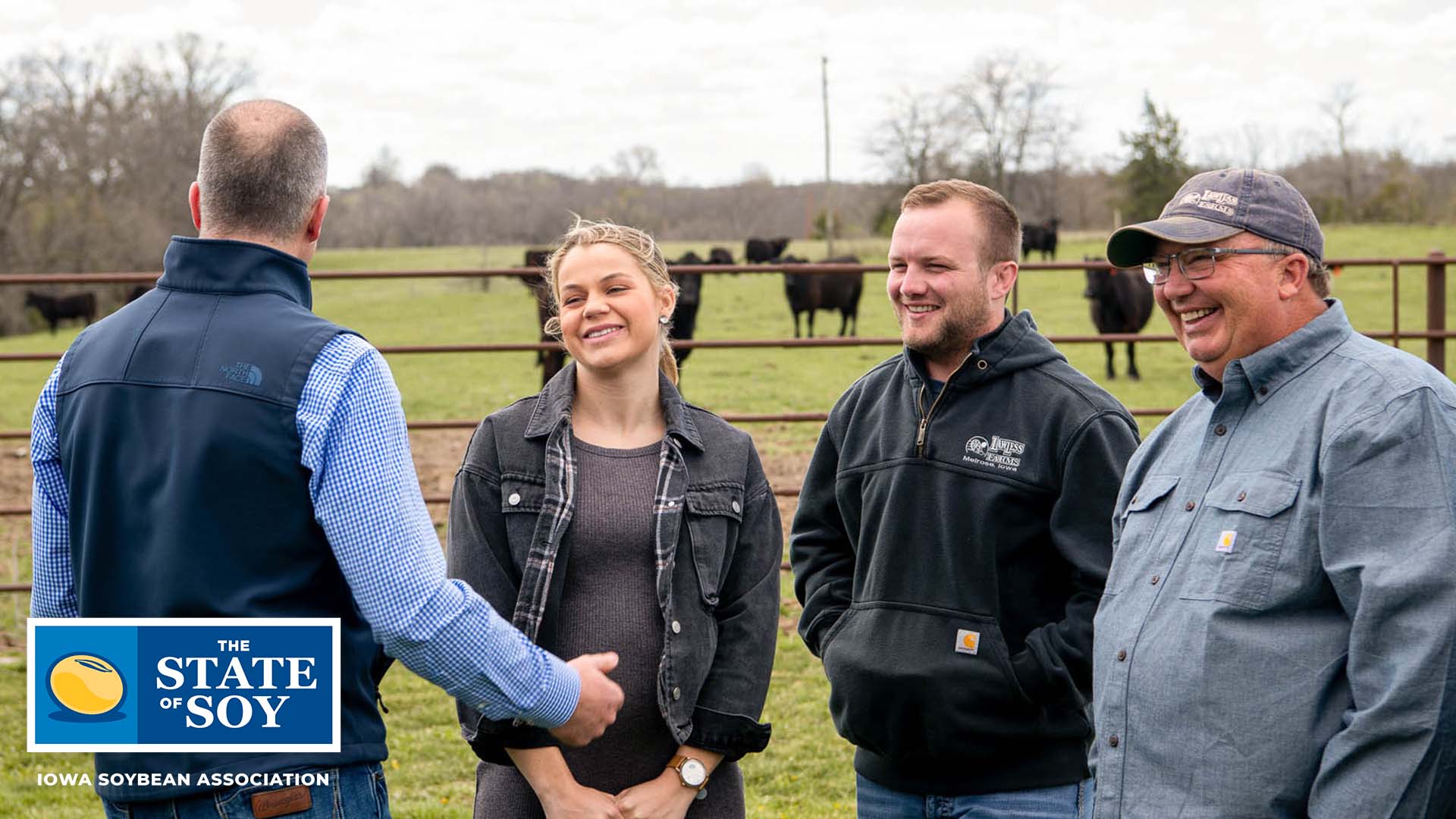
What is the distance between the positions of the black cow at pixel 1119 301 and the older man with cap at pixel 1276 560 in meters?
13.7

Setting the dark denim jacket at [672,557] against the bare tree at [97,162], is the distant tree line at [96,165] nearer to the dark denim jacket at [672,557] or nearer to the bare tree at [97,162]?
the bare tree at [97,162]

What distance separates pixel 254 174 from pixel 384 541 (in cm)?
61

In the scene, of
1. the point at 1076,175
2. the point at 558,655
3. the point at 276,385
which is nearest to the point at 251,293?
the point at 276,385

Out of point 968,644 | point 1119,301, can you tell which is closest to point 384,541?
point 968,644

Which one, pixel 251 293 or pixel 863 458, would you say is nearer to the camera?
pixel 251 293

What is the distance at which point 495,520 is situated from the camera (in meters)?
2.35

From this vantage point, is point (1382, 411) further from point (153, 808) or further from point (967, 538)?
point (153, 808)

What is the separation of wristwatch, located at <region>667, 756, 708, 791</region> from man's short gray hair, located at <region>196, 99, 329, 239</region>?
116 cm

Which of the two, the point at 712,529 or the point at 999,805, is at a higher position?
the point at 712,529

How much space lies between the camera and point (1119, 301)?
51.2 ft

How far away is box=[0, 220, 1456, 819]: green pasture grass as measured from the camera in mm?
4336

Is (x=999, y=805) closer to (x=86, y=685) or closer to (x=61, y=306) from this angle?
(x=86, y=685)

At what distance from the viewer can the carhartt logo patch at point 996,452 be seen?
7.82 feet

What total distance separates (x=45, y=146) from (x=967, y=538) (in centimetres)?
4226
